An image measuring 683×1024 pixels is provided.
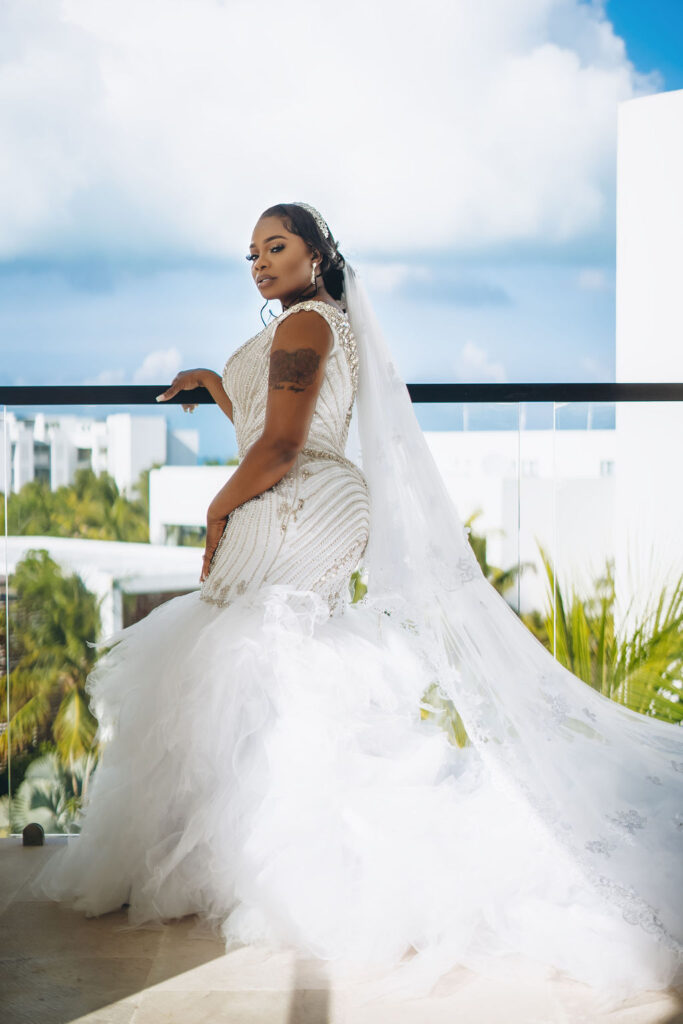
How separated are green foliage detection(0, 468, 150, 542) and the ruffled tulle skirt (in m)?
0.61

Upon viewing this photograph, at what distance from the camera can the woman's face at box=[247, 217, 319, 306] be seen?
5.96 feet

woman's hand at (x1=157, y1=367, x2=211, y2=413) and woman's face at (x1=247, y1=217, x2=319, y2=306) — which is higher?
woman's face at (x1=247, y1=217, x2=319, y2=306)

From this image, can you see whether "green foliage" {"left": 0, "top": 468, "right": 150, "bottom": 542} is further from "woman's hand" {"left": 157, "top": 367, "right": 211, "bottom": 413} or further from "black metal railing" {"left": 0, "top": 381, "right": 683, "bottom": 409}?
"woman's hand" {"left": 157, "top": 367, "right": 211, "bottom": 413}

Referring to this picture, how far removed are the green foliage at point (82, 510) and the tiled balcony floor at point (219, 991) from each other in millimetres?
996

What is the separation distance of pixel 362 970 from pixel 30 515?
1.35m

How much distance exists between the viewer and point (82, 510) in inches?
91.5

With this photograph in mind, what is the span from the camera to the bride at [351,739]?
1.46m

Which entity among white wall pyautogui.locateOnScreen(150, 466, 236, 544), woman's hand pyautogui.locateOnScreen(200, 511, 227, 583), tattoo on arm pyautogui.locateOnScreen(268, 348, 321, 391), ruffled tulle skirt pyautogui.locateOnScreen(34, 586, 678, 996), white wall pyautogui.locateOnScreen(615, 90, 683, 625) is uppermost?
white wall pyautogui.locateOnScreen(615, 90, 683, 625)

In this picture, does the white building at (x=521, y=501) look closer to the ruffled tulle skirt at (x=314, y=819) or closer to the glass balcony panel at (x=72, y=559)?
the glass balcony panel at (x=72, y=559)

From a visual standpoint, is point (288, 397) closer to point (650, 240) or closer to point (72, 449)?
point (72, 449)

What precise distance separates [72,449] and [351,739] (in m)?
1.17

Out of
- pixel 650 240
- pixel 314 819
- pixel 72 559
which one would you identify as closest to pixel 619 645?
pixel 314 819

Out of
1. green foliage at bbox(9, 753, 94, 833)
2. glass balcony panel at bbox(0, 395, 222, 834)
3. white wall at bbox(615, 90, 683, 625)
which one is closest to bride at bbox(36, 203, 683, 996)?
green foliage at bbox(9, 753, 94, 833)

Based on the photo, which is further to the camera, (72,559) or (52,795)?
(72,559)
